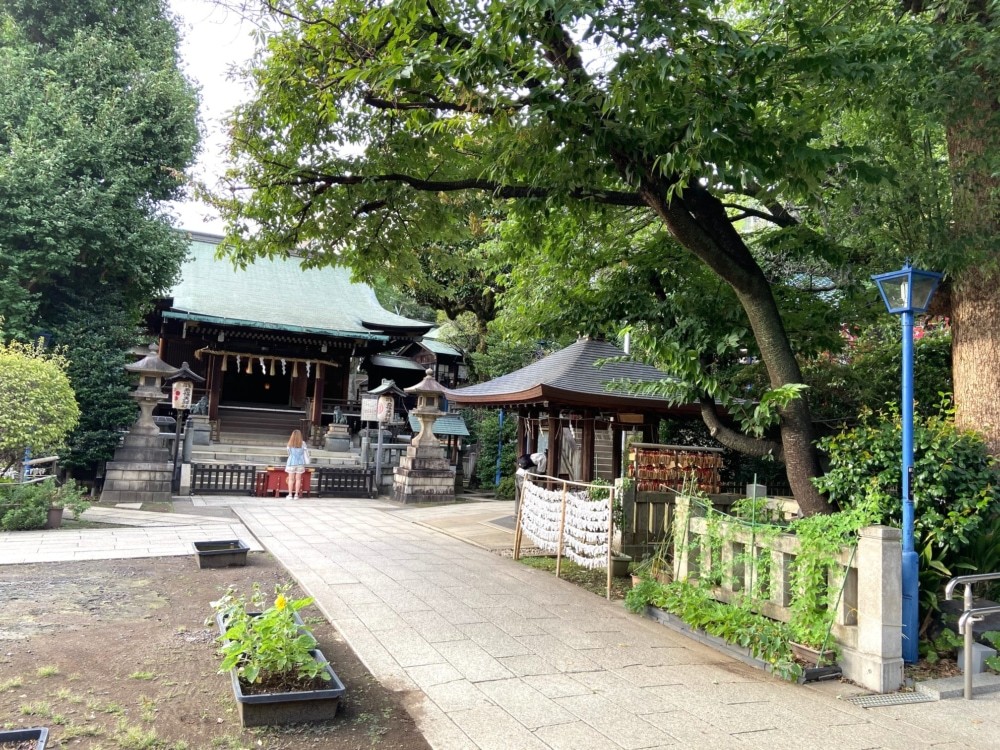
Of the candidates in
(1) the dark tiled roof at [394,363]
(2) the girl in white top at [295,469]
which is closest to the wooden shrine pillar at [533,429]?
(2) the girl in white top at [295,469]

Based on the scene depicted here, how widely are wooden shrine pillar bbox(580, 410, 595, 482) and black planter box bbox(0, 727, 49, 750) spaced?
964cm

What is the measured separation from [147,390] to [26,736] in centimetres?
1344

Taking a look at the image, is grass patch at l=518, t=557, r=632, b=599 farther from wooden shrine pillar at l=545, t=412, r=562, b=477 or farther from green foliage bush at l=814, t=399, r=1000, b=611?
wooden shrine pillar at l=545, t=412, r=562, b=477

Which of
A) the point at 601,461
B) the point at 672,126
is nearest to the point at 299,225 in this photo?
the point at 672,126

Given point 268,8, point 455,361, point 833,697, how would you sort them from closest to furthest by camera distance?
point 833,697
point 268,8
point 455,361

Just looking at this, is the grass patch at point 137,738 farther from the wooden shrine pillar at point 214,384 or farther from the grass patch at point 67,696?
the wooden shrine pillar at point 214,384

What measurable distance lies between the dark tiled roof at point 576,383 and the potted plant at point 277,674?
6234mm

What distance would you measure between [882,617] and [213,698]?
453 centimetres

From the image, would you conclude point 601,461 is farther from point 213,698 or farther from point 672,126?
point 213,698

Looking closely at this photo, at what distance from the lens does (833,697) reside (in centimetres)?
446

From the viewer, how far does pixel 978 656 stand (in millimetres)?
5062

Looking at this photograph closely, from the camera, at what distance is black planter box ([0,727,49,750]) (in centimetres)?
306

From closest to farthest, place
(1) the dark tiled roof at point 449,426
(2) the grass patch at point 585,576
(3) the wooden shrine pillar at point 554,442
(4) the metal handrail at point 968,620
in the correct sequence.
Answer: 1. (4) the metal handrail at point 968,620
2. (2) the grass patch at point 585,576
3. (3) the wooden shrine pillar at point 554,442
4. (1) the dark tiled roof at point 449,426

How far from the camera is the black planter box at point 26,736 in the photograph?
3061 millimetres
